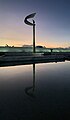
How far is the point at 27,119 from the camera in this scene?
468cm

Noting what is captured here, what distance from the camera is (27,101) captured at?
6270 millimetres

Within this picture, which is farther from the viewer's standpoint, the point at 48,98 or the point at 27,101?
the point at 48,98

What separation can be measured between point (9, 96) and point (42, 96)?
56.6 inches

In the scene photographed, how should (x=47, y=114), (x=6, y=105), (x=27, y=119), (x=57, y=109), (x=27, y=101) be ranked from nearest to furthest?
(x=27, y=119) < (x=47, y=114) < (x=57, y=109) < (x=6, y=105) < (x=27, y=101)

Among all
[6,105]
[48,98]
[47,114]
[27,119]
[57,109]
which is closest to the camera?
[27,119]

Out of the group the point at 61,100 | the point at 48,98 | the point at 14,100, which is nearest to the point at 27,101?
the point at 14,100

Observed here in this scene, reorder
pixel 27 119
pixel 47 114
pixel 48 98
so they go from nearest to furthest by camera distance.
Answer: pixel 27 119 < pixel 47 114 < pixel 48 98

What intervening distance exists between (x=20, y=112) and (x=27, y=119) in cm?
57

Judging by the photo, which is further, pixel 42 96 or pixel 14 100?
pixel 42 96

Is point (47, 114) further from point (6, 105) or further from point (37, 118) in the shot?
point (6, 105)

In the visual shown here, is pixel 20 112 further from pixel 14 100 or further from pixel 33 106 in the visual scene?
pixel 14 100

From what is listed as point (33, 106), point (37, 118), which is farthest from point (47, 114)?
point (33, 106)

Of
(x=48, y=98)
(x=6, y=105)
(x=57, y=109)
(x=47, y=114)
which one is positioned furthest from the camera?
(x=48, y=98)

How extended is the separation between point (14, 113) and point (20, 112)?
20cm
